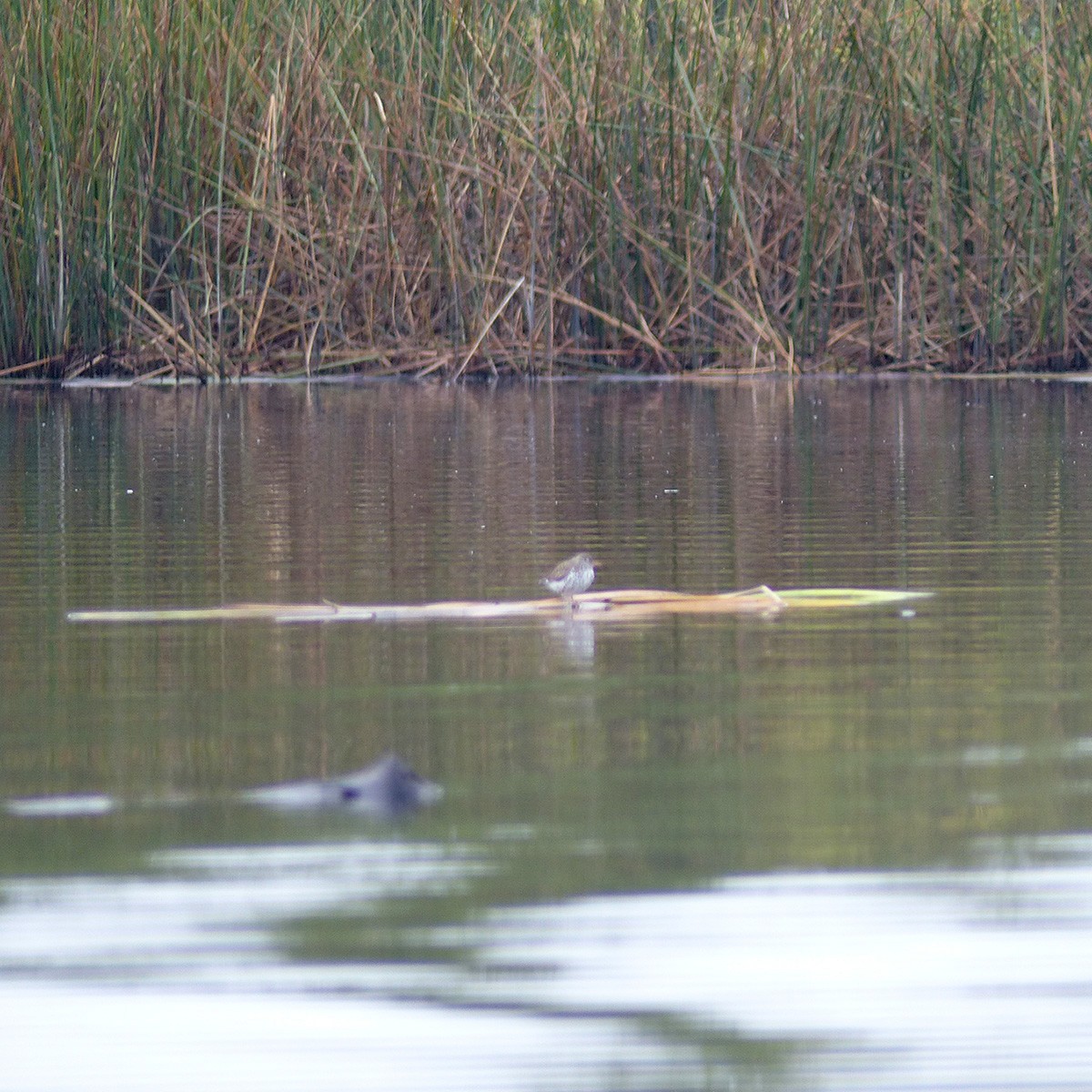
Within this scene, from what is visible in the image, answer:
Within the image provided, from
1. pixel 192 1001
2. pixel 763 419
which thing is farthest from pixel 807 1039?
pixel 763 419

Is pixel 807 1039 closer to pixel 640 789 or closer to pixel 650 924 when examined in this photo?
pixel 650 924

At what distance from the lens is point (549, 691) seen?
153 inches

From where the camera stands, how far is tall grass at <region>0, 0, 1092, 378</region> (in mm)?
13133

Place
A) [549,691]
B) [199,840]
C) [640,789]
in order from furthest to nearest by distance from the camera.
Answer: [549,691] < [640,789] < [199,840]

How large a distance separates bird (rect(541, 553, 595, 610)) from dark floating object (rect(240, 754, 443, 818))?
1.83 m

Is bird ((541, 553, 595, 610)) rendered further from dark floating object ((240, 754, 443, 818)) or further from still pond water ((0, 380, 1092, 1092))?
dark floating object ((240, 754, 443, 818))

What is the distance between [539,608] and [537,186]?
8822 mm

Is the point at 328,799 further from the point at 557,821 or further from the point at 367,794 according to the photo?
the point at 557,821

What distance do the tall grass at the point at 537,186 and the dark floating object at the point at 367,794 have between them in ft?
33.5

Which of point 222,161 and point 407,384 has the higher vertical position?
A: point 222,161

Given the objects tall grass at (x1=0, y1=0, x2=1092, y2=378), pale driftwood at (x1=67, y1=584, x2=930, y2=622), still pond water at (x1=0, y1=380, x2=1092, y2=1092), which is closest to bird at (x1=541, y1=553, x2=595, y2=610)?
pale driftwood at (x1=67, y1=584, x2=930, y2=622)

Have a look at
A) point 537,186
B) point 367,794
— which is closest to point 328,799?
point 367,794

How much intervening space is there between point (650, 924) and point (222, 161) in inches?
439

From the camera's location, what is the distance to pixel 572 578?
4.95m
